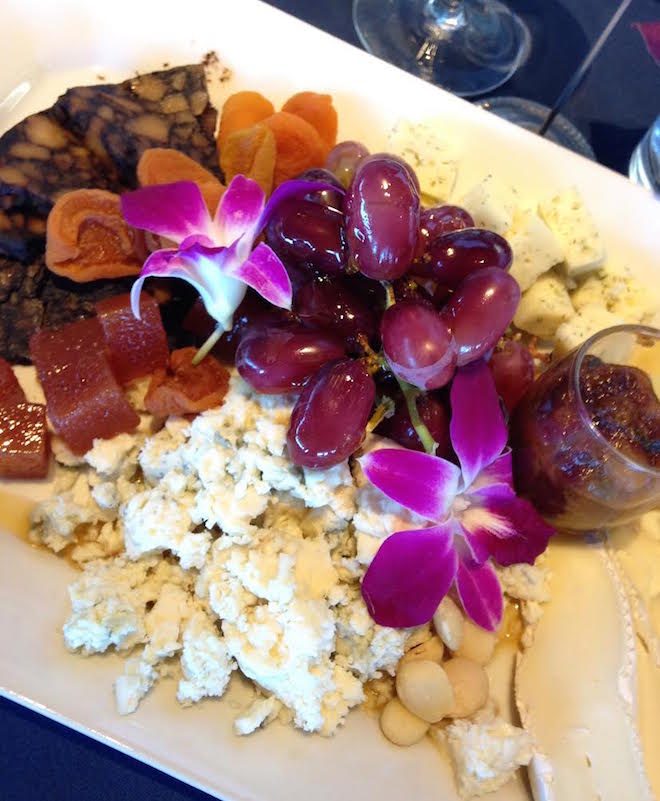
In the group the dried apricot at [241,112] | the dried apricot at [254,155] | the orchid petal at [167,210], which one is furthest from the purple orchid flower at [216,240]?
the dried apricot at [241,112]

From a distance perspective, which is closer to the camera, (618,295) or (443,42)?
(618,295)

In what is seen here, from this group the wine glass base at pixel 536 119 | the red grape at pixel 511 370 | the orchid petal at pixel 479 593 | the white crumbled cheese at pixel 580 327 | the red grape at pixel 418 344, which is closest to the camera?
the red grape at pixel 418 344

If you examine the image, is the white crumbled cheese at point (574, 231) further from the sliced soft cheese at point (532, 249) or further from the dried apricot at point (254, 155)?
the dried apricot at point (254, 155)

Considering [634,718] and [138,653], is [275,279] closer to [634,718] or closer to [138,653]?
[138,653]

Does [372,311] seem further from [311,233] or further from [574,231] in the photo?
[574,231]

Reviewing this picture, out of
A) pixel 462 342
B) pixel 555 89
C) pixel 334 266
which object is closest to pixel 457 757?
pixel 462 342

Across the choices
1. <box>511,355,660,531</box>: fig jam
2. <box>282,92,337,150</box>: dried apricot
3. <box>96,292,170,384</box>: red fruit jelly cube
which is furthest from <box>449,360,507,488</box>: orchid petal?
<box>282,92,337,150</box>: dried apricot

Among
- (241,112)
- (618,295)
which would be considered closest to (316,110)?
(241,112)
